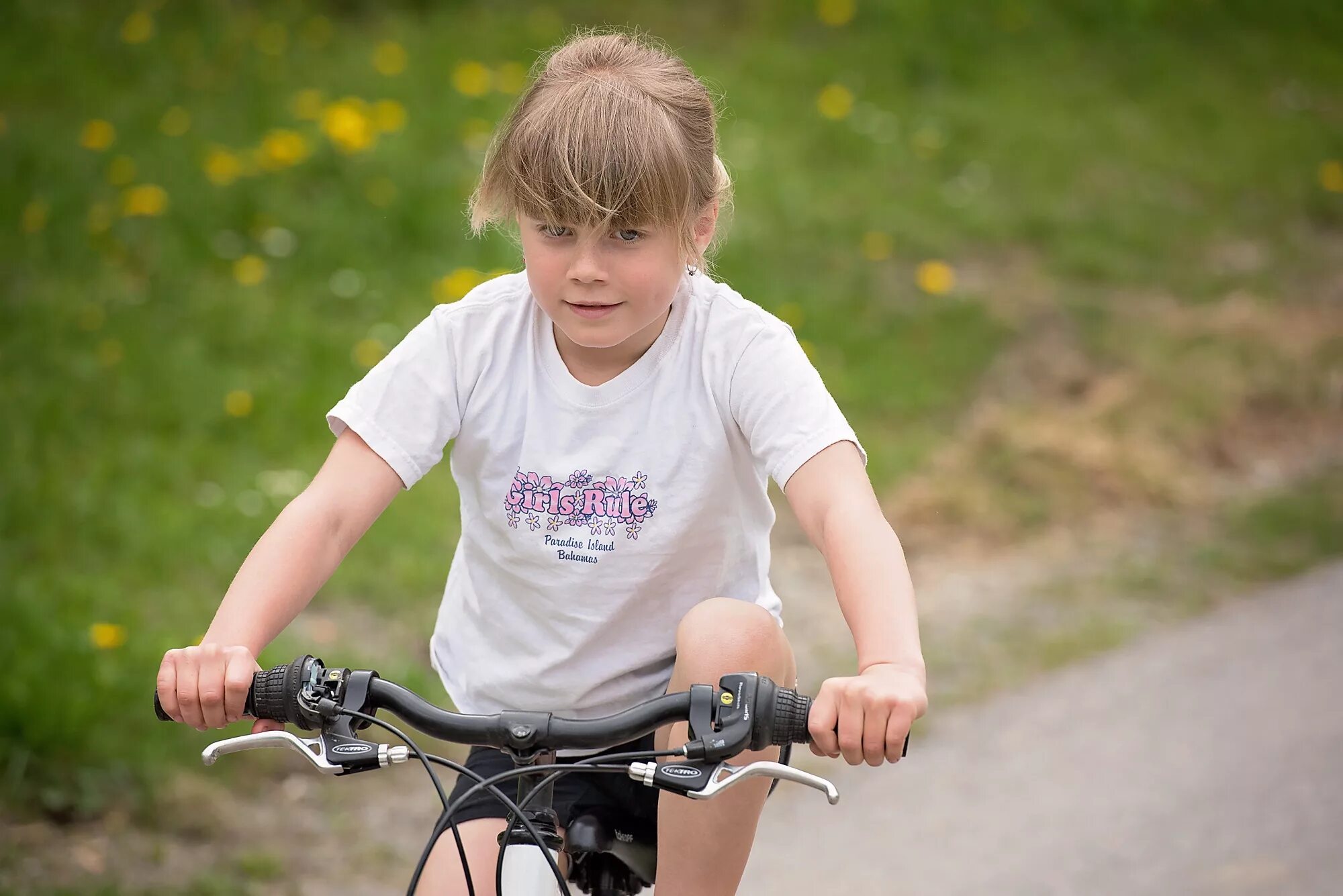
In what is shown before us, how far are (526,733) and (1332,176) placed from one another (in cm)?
609

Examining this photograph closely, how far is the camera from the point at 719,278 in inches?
202

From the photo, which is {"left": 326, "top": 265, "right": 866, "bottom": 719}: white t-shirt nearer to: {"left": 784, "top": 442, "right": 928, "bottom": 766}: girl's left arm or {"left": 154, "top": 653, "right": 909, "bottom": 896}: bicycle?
{"left": 784, "top": 442, "right": 928, "bottom": 766}: girl's left arm

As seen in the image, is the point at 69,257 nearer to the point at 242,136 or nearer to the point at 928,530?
the point at 242,136

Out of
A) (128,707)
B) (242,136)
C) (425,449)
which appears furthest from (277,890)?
(242,136)

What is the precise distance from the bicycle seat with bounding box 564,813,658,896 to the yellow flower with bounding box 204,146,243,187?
13.2 ft

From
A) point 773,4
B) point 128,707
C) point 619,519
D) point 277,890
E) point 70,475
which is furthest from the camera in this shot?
point 773,4

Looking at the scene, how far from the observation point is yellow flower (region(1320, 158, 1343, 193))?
6.56 metres

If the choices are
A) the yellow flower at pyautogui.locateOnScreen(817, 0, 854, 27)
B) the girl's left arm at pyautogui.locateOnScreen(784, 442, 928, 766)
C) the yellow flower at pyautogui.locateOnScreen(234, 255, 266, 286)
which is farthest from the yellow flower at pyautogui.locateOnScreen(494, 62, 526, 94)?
the girl's left arm at pyautogui.locateOnScreen(784, 442, 928, 766)

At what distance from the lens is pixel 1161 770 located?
3.55m

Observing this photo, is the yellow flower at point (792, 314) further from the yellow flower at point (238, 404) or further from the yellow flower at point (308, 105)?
the yellow flower at point (308, 105)

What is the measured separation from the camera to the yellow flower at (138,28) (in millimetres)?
6390

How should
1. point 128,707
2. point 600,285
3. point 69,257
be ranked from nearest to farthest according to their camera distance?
point 600,285 < point 128,707 < point 69,257

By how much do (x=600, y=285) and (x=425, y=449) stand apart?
36cm

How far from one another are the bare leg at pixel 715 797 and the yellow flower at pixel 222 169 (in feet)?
13.3
